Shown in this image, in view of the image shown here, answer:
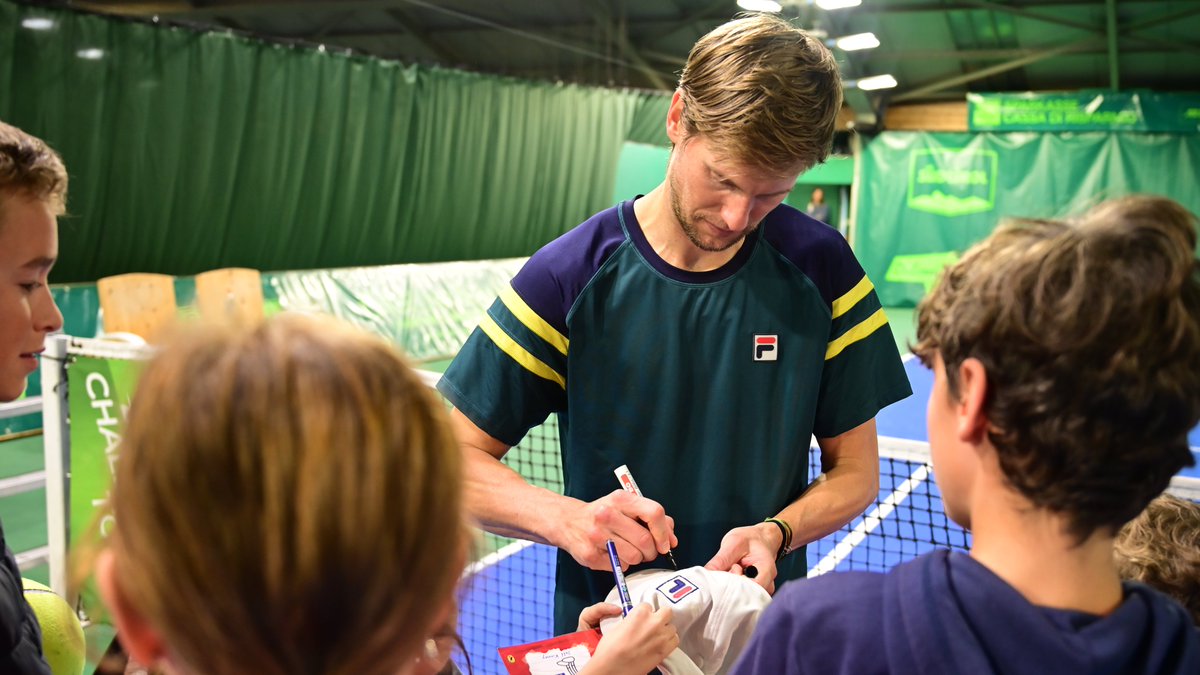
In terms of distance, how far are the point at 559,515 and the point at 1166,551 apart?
103 centimetres

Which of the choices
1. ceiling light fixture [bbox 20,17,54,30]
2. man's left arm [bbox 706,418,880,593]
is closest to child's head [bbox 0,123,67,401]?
man's left arm [bbox 706,418,880,593]

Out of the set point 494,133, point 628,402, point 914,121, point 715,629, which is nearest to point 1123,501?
point 715,629

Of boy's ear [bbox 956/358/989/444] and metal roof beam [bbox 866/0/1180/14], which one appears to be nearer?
boy's ear [bbox 956/358/989/444]

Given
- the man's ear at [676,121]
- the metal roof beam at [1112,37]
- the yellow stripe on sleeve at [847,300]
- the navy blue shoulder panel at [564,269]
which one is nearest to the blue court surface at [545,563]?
the yellow stripe on sleeve at [847,300]

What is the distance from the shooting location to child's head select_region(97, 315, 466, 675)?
0.75m

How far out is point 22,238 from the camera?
169 centimetres

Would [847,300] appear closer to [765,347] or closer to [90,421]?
[765,347]

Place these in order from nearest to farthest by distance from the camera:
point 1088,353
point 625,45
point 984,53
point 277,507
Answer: point 277,507, point 1088,353, point 984,53, point 625,45

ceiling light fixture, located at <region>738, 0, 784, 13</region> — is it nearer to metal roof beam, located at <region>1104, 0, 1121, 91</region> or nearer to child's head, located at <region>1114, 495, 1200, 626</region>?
metal roof beam, located at <region>1104, 0, 1121, 91</region>

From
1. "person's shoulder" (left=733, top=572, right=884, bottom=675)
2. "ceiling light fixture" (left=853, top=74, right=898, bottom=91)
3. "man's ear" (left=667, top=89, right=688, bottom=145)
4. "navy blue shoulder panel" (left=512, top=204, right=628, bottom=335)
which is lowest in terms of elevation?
"person's shoulder" (left=733, top=572, right=884, bottom=675)

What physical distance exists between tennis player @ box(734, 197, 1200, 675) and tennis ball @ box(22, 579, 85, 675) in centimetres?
151

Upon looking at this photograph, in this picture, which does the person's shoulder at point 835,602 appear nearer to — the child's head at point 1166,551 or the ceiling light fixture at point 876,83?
the child's head at point 1166,551

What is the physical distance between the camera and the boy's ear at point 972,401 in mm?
1076

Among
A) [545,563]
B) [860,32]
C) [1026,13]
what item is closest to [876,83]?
[860,32]
